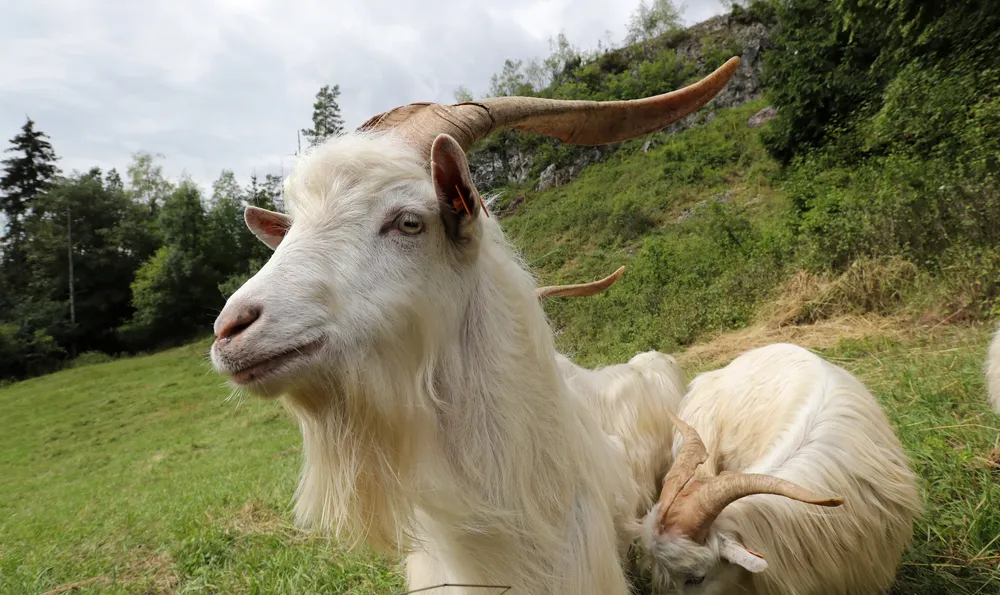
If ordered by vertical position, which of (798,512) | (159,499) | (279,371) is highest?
(279,371)

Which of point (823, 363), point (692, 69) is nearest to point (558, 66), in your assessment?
point (692, 69)

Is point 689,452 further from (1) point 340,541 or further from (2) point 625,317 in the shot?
(2) point 625,317

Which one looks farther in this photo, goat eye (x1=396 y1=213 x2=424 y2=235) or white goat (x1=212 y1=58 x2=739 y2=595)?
goat eye (x1=396 y1=213 x2=424 y2=235)

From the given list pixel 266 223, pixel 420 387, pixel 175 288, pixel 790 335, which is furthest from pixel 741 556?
pixel 175 288

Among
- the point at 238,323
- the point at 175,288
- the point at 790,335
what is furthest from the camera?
the point at 175,288

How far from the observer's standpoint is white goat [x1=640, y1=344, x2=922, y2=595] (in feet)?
6.45

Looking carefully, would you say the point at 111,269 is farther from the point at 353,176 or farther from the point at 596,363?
the point at 353,176

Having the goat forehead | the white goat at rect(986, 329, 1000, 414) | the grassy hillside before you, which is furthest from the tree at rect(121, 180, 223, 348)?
the white goat at rect(986, 329, 1000, 414)

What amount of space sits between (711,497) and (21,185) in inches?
2232

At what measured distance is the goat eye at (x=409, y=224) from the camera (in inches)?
52.8

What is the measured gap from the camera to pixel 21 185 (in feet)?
131

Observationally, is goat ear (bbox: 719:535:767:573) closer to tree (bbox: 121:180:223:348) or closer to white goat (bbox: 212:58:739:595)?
white goat (bbox: 212:58:739:595)

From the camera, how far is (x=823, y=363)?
3.10m

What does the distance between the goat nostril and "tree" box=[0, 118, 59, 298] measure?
5053 centimetres
